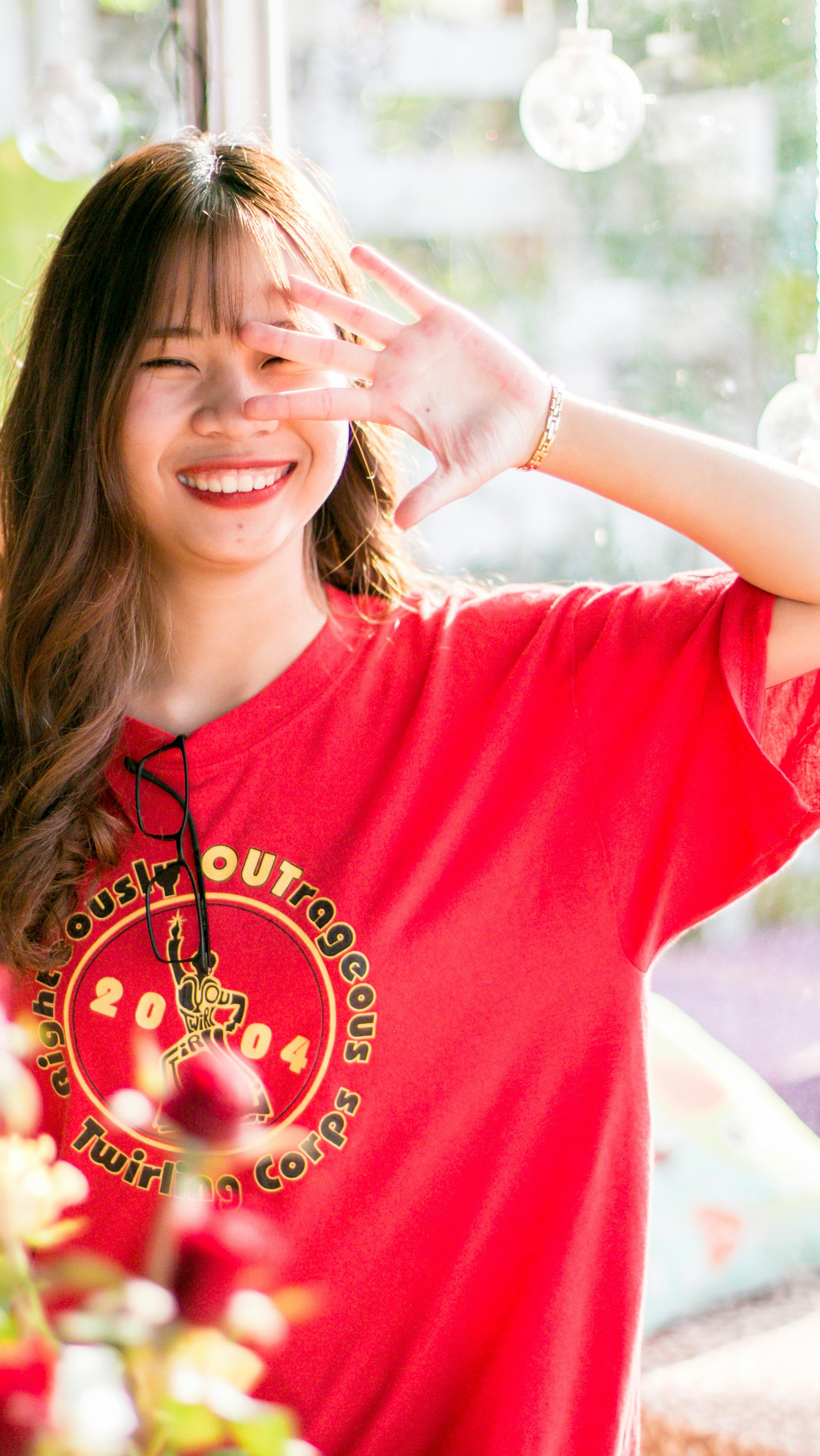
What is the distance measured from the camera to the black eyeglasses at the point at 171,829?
1041 mm

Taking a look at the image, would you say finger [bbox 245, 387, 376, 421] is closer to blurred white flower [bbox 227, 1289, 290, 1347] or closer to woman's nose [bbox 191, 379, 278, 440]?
woman's nose [bbox 191, 379, 278, 440]

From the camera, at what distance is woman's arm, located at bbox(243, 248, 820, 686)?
91cm

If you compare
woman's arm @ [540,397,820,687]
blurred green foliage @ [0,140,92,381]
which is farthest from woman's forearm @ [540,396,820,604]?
blurred green foliage @ [0,140,92,381]

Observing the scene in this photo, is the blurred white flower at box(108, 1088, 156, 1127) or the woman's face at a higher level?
the woman's face

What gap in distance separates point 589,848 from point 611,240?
925 millimetres

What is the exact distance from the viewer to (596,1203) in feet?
3.31

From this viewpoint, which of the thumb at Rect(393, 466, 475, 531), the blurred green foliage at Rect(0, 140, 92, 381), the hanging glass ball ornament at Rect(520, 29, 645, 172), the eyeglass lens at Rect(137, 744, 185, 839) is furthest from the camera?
the blurred green foliage at Rect(0, 140, 92, 381)

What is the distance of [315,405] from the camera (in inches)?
37.6

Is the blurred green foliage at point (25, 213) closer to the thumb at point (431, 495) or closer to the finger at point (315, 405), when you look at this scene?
the finger at point (315, 405)

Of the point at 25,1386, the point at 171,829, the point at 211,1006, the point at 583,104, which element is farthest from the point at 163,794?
the point at 583,104

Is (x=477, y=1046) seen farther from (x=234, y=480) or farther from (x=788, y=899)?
(x=788, y=899)

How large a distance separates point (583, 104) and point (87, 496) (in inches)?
28.2

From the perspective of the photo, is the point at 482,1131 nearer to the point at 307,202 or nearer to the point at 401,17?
the point at 307,202

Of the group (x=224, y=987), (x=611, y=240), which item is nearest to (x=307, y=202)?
(x=611, y=240)
